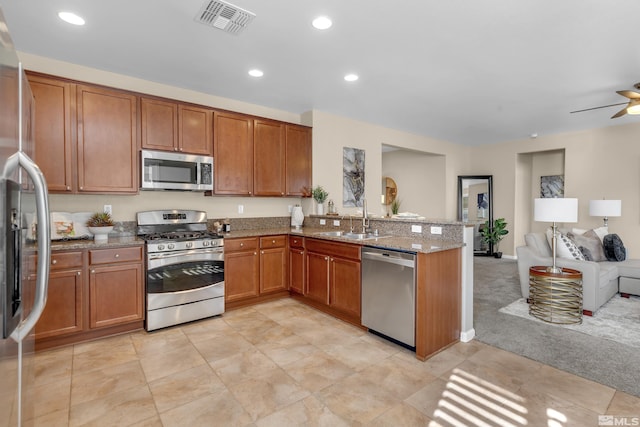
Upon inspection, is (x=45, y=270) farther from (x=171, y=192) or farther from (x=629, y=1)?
(x=629, y=1)

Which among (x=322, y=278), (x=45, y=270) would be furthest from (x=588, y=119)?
(x=45, y=270)

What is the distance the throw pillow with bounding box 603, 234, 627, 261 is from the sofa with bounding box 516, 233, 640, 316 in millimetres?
74

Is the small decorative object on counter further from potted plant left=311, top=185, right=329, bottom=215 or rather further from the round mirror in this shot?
the round mirror

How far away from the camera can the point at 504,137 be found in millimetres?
6660

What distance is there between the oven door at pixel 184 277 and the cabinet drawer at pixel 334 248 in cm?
104

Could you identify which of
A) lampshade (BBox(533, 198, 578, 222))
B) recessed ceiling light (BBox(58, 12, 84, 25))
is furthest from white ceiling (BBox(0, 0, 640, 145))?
lampshade (BBox(533, 198, 578, 222))

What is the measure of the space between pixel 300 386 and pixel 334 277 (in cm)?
137

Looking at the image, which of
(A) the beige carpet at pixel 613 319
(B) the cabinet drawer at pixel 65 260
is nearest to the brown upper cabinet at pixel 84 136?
(B) the cabinet drawer at pixel 65 260

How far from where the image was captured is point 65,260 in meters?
2.72

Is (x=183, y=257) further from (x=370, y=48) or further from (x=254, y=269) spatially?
(x=370, y=48)

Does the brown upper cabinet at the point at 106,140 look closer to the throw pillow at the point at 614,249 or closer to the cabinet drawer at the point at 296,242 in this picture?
the cabinet drawer at the point at 296,242

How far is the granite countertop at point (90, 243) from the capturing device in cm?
272

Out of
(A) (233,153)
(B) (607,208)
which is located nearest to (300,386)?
(A) (233,153)

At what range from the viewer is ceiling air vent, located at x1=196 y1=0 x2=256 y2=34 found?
225 centimetres
